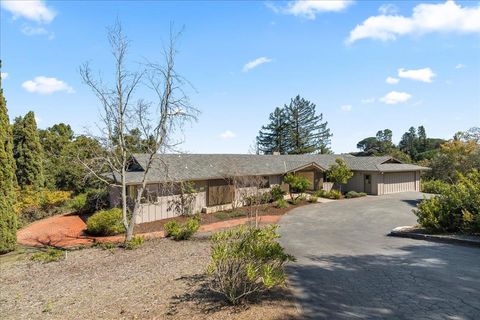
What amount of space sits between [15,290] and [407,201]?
2568 centimetres

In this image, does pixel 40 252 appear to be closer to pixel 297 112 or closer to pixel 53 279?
pixel 53 279

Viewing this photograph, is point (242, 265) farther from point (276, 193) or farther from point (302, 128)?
point (302, 128)

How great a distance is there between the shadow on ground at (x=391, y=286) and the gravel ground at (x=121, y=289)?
1.02m

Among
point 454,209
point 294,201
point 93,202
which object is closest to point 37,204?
point 93,202

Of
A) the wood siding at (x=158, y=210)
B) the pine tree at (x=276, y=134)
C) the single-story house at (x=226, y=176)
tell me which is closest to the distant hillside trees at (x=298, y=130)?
the pine tree at (x=276, y=134)

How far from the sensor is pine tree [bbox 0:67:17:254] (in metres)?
13.2

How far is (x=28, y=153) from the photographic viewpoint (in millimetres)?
24672

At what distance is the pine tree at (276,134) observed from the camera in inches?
2201

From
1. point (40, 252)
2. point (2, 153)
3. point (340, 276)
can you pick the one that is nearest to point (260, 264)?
point (340, 276)

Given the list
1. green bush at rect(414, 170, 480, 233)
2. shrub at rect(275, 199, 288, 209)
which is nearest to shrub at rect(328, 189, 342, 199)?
shrub at rect(275, 199, 288, 209)

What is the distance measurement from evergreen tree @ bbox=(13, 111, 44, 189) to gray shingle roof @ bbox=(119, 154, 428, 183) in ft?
31.8

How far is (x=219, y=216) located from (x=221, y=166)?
4.85m

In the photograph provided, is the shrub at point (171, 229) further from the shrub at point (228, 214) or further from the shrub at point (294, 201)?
the shrub at point (294, 201)

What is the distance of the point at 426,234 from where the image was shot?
12953mm
